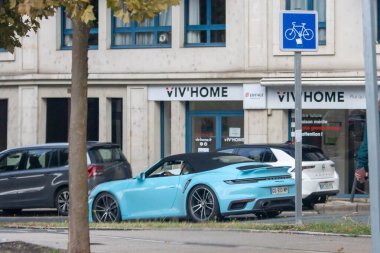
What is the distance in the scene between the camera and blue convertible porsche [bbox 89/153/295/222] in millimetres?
18734

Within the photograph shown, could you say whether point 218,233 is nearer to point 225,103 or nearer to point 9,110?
point 225,103

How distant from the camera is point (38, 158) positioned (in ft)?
81.0

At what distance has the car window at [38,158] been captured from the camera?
2453 centimetres

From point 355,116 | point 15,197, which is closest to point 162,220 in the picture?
point 15,197

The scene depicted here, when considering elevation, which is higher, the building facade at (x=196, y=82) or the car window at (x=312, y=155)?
the building facade at (x=196, y=82)

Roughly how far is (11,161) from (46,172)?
1223 mm

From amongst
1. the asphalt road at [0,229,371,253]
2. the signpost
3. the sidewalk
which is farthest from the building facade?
the asphalt road at [0,229,371,253]

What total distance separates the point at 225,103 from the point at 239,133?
3.25 ft

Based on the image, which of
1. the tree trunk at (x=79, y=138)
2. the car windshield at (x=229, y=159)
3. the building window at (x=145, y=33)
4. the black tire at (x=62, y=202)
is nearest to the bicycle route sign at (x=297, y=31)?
the car windshield at (x=229, y=159)

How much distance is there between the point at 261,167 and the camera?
19.3m

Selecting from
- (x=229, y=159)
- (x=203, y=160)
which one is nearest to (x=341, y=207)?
(x=229, y=159)

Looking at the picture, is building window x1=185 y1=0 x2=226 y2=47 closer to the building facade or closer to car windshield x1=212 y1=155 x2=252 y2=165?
the building facade

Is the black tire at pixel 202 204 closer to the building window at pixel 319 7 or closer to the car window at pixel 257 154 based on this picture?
the car window at pixel 257 154

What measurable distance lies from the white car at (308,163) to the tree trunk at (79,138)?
12.0 m
